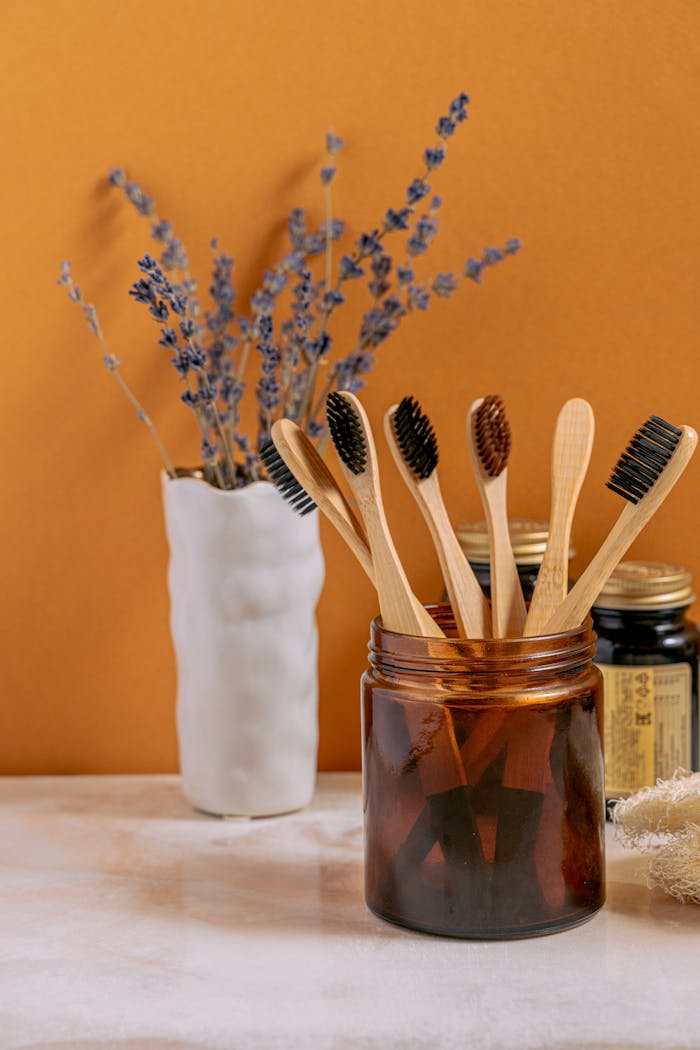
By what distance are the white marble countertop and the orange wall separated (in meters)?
0.22

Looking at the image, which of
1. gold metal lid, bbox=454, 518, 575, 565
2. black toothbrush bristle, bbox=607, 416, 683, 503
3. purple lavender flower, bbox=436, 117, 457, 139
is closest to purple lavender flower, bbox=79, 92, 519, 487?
purple lavender flower, bbox=436, 117, 457, 139

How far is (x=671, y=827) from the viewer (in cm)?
68

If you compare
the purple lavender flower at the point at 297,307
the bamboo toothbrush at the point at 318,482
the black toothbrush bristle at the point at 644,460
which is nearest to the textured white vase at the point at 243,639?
the purple lavender flower at the point at 297,307

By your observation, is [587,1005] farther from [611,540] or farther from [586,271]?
[586,271]

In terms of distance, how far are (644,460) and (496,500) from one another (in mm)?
93

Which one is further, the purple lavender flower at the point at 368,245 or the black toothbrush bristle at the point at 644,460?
the purple lavender flower at the point at 368,245

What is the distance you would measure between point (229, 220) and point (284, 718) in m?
0.34

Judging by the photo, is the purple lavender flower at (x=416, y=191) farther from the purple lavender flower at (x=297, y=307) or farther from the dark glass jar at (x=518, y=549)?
the dark glass jar at (x=518, y=549)

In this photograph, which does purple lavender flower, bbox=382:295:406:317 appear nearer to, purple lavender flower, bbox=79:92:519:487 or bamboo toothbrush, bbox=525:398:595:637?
purple lavender flower, bbox=79:92:519:487

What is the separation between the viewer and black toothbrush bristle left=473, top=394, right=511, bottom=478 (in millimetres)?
680

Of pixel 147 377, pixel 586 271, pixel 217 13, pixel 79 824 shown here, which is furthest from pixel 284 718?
pixel 217 13

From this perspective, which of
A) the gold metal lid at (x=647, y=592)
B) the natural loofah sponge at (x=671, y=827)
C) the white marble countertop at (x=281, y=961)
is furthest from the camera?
the gold metal lid at (x=647, y=592)

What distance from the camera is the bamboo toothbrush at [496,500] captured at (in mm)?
675

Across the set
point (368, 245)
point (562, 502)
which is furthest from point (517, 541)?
point (368, 245)
